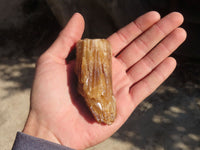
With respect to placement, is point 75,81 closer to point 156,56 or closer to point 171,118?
point 156,56

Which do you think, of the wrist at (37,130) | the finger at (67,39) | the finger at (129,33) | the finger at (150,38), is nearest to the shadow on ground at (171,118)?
the finger at (150,38)

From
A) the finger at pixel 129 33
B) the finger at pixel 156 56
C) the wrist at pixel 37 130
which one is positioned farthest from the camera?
the finger at pixel 129 33

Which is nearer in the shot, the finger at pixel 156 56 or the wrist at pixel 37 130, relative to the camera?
the wrist at pixel 37 130

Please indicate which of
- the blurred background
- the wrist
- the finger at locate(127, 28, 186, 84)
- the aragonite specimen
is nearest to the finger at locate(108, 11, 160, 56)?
the finger at locate(127, 28, 186, 84)

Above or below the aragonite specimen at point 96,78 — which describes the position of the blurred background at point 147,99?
below

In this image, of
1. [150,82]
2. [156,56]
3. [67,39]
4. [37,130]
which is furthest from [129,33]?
[37,130]

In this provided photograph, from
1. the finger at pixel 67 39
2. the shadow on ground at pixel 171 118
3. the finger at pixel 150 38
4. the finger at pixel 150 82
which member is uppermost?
the finger at pixel 67 39

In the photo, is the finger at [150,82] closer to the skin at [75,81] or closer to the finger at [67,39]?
the skin at [75,81]

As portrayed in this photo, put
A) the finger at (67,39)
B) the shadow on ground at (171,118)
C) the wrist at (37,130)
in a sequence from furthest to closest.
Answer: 1. the shadow on ground at (171,118)
2. the finger at (67,39)
3. the wrist at (37,130)
